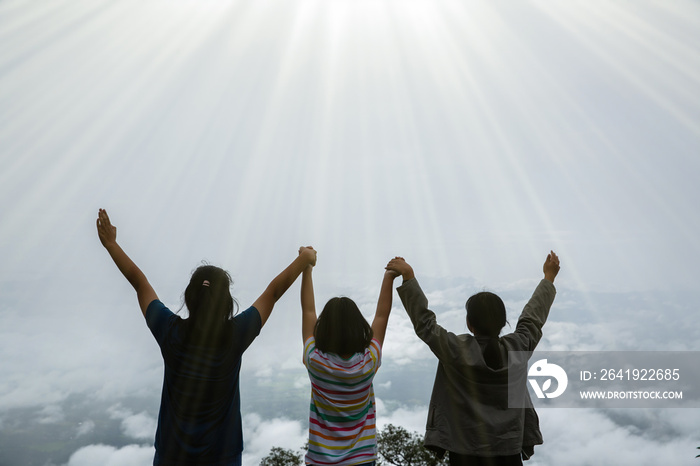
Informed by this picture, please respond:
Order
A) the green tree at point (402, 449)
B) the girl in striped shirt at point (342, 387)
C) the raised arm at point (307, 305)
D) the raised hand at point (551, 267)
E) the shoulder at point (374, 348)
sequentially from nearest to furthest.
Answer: the girl in striped shirt at point (342, 387), the shoulder at point (374, 348), the raised arm at point (307, 305), the raised hand at point (551, 267), the green tree at point (402, 449)

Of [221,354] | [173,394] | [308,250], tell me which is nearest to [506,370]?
[308,250]

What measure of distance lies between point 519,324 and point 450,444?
1127mm

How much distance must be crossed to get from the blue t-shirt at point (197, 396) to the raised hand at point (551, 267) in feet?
9.18

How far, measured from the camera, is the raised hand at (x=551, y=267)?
194 inches

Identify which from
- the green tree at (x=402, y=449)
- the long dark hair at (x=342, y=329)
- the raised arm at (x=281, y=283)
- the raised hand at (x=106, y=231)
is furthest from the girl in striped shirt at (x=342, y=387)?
the green tree at (x=402, y=449)

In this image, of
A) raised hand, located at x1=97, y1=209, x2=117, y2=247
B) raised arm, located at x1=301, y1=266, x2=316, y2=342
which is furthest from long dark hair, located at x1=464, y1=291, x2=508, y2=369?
raised hand, located at x1=97, y1=209, x2=117, y2=247

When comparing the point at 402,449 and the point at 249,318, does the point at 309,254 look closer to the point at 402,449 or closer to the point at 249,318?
the point at 249,318

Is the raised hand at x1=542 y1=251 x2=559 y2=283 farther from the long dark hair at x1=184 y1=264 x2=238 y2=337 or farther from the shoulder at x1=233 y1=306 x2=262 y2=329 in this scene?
the long dark hair at x1=184 y1=264 x2=238 y2=337

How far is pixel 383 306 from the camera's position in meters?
4.25

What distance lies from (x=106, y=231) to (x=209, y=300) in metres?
1.25

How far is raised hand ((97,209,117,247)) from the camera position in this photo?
432cm

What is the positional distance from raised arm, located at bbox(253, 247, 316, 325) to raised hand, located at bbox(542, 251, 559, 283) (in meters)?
2.16

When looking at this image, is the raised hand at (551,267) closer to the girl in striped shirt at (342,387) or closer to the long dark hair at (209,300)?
the girl in striped shirt at (342,387)

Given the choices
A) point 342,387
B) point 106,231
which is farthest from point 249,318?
point 106,231
